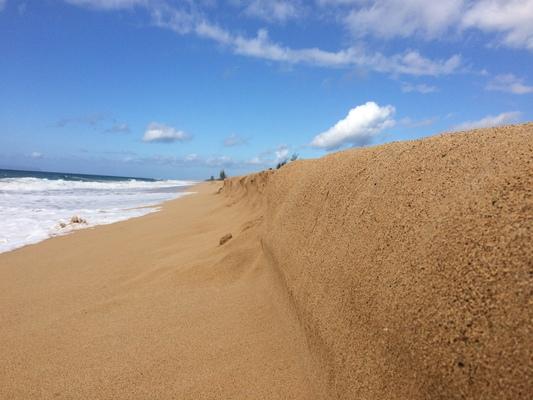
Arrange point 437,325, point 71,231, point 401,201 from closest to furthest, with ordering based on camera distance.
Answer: point 437,325 < point 401,201 < point 71,231

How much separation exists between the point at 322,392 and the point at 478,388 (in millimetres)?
635

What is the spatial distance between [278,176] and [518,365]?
2.51 metres

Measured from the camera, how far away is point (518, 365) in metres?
0.65

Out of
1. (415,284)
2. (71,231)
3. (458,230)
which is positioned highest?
(458,230)

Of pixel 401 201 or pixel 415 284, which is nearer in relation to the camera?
pixel 415 284

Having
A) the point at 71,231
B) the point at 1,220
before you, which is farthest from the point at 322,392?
the point at 1,220

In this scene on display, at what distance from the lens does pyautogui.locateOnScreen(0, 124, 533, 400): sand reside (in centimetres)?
76

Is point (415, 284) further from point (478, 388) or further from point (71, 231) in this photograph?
point (71, 231)

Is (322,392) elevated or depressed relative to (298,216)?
depressed

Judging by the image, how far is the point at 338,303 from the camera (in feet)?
4.15

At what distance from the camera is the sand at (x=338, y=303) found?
76 centimetres

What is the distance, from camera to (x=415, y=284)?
2.98 ft

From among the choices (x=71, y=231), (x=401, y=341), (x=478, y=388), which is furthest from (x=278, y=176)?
(x=71, y=231)

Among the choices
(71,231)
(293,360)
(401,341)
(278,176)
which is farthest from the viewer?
(71,231)
